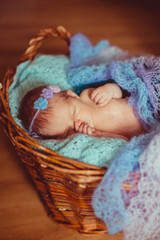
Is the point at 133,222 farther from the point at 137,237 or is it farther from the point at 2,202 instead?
the point at 2,202

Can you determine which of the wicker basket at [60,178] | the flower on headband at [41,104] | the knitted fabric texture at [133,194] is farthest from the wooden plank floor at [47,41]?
the flower on headband at [41,104]

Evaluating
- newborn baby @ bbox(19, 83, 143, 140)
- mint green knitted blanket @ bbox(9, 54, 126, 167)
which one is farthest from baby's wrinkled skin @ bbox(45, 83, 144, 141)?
mint green knitted blanket @ bbox(9, 54, 126, 167)

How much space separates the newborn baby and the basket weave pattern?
10cm

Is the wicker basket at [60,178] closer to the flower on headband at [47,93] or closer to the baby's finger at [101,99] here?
the flower on headband at [47,93]

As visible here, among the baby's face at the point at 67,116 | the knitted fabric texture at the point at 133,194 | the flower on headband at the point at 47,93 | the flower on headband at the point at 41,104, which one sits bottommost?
the knitted fabric texture at the point at 133,194

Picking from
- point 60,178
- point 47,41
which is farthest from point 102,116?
point 47,41

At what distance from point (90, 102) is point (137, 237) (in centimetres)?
57

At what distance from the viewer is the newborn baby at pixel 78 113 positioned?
1045 millimetres

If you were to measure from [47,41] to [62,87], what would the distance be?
932 mm

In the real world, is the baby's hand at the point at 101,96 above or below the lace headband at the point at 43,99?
below

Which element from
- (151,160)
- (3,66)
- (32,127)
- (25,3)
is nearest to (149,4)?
(25,3)

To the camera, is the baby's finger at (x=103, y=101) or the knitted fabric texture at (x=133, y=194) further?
the baby's finger at (x=103, y=101)

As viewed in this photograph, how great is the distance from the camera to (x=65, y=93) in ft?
3.72

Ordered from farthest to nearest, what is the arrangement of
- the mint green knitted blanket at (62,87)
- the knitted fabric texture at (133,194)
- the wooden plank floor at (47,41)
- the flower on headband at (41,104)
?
1. the wooden plank floor at (47,41)
2. the flower on headband at (41,104)
3. the mint green knitted blanket at (62,87)
4. the knitted fabric texture at (133,194)
